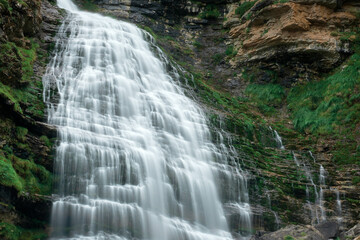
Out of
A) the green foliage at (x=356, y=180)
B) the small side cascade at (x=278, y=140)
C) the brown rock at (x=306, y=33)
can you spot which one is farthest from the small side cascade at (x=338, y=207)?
the brown rock at (x=306, y=33)

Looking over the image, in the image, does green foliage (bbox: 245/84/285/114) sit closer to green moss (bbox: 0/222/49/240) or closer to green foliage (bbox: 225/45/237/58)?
green foliage (bbox: 225/45/237/58)

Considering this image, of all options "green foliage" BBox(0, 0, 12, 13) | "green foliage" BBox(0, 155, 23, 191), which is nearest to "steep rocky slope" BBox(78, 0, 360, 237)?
"green foliage" BBox(0, 155, 23, 191)

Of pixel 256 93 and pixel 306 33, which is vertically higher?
pixel 306 33

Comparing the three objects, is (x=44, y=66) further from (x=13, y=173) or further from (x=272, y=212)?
Answer: (x=272, y=212)

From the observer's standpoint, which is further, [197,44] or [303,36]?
[197,44]

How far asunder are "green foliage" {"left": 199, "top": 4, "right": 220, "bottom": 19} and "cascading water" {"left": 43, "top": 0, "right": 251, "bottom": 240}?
13.1 m

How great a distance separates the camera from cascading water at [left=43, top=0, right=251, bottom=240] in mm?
9344

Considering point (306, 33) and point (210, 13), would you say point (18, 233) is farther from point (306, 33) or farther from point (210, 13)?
point (210, 13)

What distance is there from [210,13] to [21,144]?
22.5m

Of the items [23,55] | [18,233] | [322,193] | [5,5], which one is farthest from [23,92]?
[322,193]

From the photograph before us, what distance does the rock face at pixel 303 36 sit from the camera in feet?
66.6

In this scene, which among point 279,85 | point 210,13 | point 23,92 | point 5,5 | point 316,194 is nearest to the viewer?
point 23,92

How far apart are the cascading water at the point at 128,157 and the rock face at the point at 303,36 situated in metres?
8.77

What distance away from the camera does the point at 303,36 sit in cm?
2048
